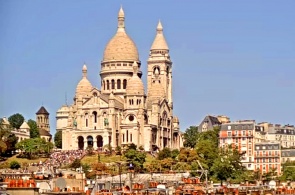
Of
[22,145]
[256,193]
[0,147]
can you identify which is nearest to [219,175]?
[0,147]

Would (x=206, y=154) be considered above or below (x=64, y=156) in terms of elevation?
above

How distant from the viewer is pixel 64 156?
185250 millimetres

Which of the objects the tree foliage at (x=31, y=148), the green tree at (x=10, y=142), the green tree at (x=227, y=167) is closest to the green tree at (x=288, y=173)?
the green tree at (x=227, y=167)

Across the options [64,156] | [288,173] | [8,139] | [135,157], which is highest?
[8,139]

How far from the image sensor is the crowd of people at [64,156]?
175 meters

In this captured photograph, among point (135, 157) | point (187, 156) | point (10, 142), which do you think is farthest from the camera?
point (10, 142)

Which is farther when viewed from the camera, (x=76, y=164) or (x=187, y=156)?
(x=187, y=156)

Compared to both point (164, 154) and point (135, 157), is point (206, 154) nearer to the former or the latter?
point (135, 157)

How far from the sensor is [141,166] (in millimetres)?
159375

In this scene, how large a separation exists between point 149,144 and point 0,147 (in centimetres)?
4135

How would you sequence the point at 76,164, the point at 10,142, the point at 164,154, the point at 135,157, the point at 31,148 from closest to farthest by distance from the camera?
the point at 76,164 < the point at 135,157 < the point at 164,154 < the point at 10,142 < the point at 31,148

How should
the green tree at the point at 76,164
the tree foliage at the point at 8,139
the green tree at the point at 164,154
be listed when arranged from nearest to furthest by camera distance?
the green tree at the point at 76,164 < the green tree at the point at 164,154 < the tree foliage at the point at 8,139

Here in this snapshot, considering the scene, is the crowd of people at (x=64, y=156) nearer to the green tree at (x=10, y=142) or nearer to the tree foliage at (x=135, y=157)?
the green tree at (x=10, y=142)

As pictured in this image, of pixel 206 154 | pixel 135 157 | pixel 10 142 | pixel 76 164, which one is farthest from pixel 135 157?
pixel 10 142
